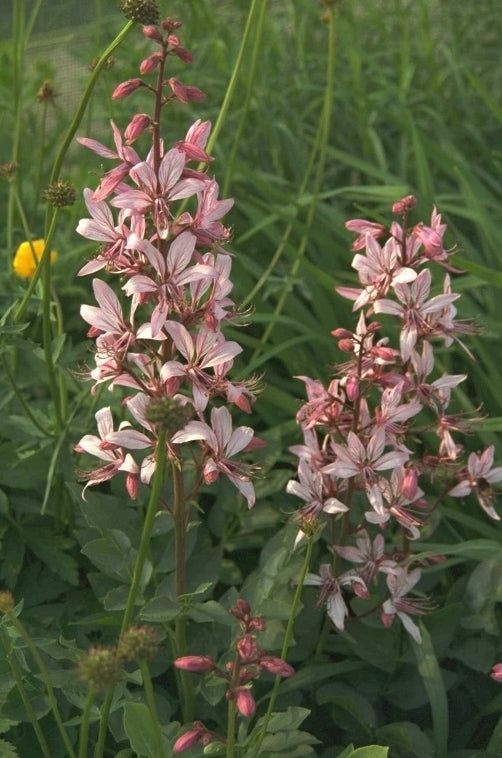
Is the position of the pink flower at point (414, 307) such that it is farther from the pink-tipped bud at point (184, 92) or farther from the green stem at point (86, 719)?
the green stem at point (86, 719)

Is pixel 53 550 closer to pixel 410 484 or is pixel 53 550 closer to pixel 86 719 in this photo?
pixel 410 484

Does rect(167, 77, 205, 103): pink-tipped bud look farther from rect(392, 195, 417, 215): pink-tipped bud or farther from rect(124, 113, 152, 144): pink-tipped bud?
rect(392, 195, 417, 215): pink-tipped bud

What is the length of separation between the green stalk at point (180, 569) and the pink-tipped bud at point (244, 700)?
200 mm

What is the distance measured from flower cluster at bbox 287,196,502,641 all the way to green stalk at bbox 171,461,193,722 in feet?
0.68

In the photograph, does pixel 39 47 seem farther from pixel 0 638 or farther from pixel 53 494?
pixel 0 638

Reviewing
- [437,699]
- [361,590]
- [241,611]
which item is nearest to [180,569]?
[241,611]

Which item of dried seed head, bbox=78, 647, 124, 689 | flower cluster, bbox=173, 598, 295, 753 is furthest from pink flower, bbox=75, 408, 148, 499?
dried seed head, bbox=78, 647, 124, 689

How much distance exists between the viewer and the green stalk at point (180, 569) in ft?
5.77

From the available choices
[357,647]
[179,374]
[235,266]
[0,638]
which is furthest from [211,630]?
[235,266]

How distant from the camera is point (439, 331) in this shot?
1.94m

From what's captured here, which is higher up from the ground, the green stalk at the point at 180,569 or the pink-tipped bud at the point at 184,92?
the pink-tipped bud at the point at 184,92

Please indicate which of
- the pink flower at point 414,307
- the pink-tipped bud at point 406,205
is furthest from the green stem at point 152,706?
the pink-tipped bud at point 406,205

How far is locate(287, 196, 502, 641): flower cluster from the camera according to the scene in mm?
1880

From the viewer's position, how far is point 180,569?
183 centimetres
